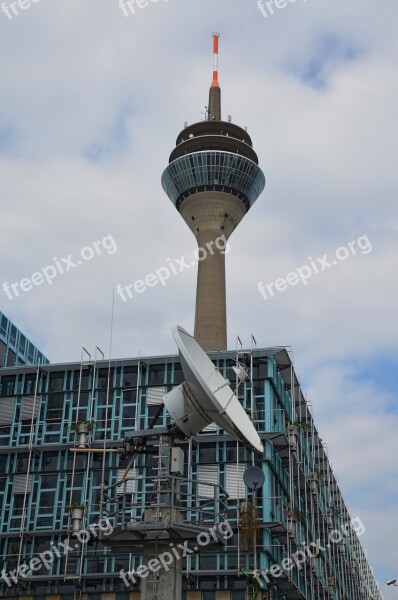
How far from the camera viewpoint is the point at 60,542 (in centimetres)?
5294

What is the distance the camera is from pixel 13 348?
7825 centimetres

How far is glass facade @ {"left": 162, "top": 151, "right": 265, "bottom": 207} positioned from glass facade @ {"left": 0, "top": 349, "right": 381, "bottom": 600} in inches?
1942

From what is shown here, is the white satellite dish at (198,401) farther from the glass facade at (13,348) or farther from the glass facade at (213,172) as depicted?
the glass facade at (213,172)

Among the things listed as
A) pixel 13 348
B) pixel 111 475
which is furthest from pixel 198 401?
pixel 13 348

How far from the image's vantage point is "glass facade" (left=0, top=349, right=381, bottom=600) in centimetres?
5106

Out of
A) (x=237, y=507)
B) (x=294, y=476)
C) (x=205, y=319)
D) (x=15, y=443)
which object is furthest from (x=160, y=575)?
(x=205, y=319)

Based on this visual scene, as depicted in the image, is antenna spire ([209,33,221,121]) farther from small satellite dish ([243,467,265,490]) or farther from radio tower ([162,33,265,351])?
small satellite dish ([243,467,265,490])

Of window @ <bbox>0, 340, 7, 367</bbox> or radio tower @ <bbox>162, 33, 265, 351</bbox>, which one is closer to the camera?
window @ <bbox>0, 340, 7, 367</bbox>

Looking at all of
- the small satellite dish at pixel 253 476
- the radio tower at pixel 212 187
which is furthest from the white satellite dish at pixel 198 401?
the radio tower at pixel 212 187

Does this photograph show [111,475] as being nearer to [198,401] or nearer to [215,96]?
[198,401]

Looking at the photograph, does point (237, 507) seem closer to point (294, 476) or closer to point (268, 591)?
point (268, 591)

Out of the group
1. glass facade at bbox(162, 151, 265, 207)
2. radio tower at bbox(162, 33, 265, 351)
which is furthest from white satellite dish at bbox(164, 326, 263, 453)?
glass facade at bbox(162, 151, 265, 207)

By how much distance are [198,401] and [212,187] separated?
8166cm

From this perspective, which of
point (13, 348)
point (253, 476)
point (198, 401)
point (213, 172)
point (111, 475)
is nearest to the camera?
point (198, 401)
